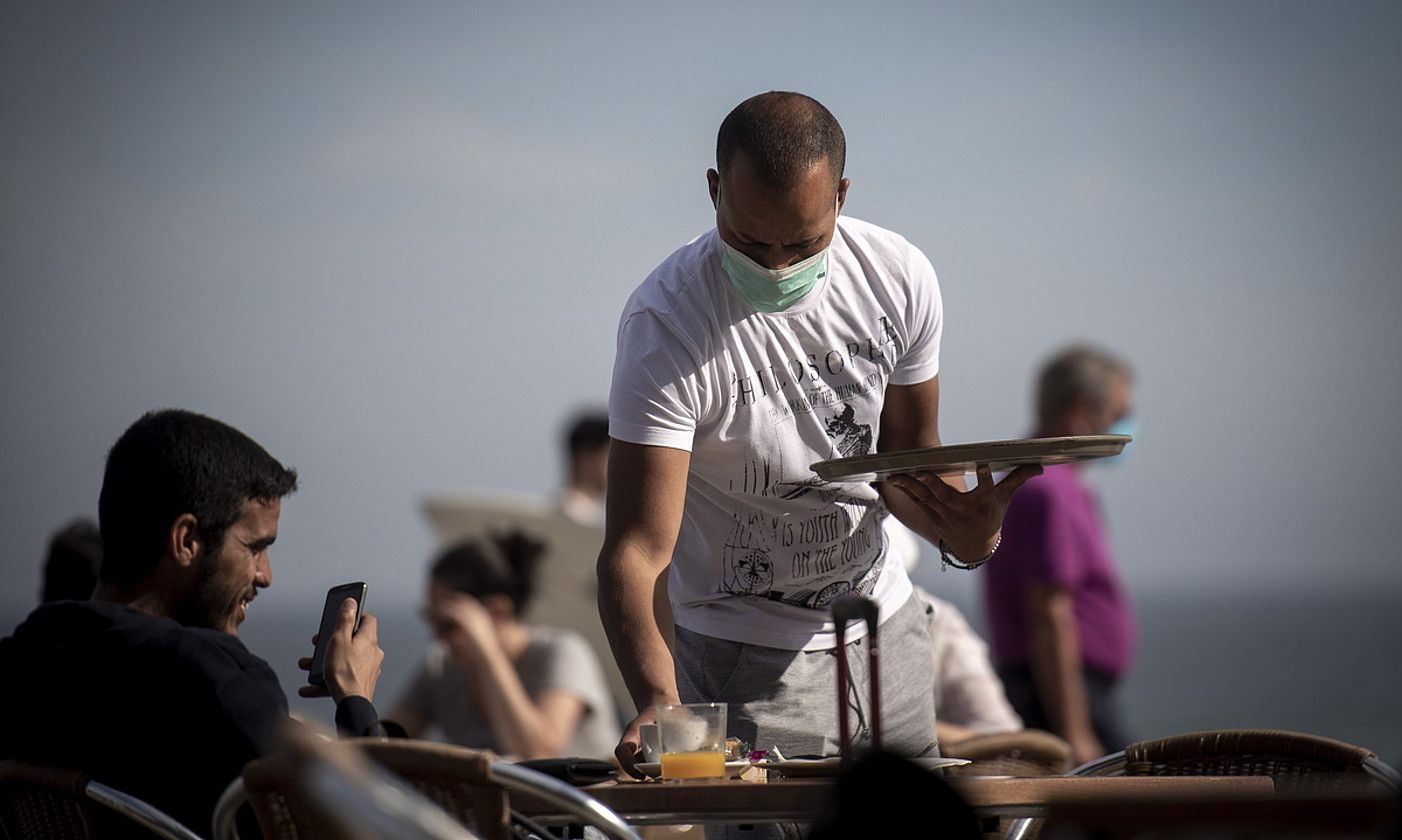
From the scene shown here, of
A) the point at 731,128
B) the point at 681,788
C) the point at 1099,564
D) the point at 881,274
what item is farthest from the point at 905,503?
the point at 1099,564

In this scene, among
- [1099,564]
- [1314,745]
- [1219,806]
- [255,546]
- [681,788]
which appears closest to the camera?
[1219,806]

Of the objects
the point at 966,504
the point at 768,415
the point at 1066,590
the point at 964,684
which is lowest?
the point at 964,684

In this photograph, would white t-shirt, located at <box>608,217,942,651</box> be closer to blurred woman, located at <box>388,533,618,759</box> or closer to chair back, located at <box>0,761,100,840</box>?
chair back, located at <box>0,761,100,840</box>

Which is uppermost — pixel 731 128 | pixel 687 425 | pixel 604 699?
pixel 731 128

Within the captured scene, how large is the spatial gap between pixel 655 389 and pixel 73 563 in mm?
1740

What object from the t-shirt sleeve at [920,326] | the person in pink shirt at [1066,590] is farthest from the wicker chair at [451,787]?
the person in pink shirt at [1066,590]

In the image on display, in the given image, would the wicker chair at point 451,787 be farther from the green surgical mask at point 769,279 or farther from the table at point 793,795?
the green surgical mask at point 769,279

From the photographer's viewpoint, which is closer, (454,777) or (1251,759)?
(454,777)

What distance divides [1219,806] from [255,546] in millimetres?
1708

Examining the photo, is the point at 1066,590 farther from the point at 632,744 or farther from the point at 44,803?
the point at 44,803

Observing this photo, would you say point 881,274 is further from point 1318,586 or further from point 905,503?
point 1318,586

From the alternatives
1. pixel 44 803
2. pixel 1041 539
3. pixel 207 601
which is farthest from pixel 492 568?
pixel 44 803

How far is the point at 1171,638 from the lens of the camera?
57719mm

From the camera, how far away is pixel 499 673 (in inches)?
194
